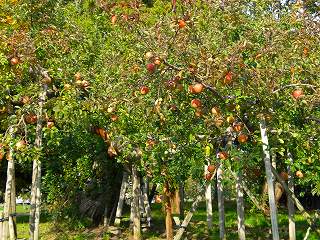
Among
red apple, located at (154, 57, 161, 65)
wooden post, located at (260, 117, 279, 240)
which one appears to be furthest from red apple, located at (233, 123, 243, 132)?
red apple, located at (154, 57, 161, 65)

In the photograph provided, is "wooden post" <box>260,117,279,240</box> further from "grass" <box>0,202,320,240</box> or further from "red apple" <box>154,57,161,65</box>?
"grass" <box>0,202,320,240</box>

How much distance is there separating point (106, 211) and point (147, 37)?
10525 millimetres

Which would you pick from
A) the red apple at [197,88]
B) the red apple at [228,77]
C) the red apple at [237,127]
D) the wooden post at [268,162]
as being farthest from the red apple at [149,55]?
the wooden post at [268,162]

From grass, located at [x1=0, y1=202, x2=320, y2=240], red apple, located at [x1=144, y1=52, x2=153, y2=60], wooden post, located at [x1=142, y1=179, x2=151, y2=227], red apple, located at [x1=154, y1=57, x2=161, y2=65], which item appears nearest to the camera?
red apple, located at [x1=144, y1=52, x2=153, y2=60]

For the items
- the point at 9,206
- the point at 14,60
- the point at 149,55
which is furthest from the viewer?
the point at 9,206

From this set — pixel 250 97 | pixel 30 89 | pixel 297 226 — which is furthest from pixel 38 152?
pixel 297 226

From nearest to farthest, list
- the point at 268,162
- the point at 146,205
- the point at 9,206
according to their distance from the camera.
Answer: the point at 268,162, the point at 9,206, the point at 146,205

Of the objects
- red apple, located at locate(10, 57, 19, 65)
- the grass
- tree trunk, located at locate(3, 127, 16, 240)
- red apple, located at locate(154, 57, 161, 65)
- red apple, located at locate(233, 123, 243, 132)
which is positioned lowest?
the grass

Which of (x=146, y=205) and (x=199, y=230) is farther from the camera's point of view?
(x=146, y=205)

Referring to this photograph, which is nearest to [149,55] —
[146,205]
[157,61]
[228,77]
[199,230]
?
[157,61]

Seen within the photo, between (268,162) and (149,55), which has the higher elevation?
(149,55)

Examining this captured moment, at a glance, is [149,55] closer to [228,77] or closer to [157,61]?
[157,61]

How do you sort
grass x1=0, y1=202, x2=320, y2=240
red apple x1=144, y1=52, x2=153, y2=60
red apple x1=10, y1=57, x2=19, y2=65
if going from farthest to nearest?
grass x1=0, y1=202, x2=320, y2=240 < red apple x1=10, y1=57, x2=19, y2=65 < red apple x1=144, y1=52, x2=153, y2=60

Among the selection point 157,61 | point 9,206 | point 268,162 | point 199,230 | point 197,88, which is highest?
point 157,61
